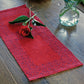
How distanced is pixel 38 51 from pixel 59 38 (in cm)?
18

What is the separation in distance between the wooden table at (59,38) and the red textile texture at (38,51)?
3cm

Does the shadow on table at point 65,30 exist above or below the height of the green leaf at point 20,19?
below

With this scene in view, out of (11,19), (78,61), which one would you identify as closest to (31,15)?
(11,19)

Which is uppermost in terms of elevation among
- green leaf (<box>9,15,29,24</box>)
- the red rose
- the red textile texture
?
green leaf (<box>9,15,29,24</box>)

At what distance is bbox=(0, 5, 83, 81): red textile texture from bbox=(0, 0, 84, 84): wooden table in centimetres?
3

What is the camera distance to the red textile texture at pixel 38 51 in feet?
2.77

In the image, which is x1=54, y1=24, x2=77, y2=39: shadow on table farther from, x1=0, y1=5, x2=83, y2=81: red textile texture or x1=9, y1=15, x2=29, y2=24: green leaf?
x1=9, y1=15, x2=29, y2=24: green leaf

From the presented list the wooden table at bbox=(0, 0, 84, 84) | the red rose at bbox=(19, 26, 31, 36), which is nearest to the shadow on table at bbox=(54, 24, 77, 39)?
the wooden table at bbox=(0, 0, 84, 84)

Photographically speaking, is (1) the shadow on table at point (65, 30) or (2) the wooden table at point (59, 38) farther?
(1) the shadow on table at point (65, 30)

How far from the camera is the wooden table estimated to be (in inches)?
31.2

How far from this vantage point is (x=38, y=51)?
94 cm

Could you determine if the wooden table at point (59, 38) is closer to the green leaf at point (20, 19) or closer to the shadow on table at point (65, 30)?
the shadow on table at point (65, 30)

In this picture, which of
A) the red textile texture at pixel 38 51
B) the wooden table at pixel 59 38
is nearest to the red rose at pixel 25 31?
the red textile texture at pixel 38 51

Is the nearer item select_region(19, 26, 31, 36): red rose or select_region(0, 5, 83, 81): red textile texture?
select_region(0, 5, 83, 81): red textile texture
